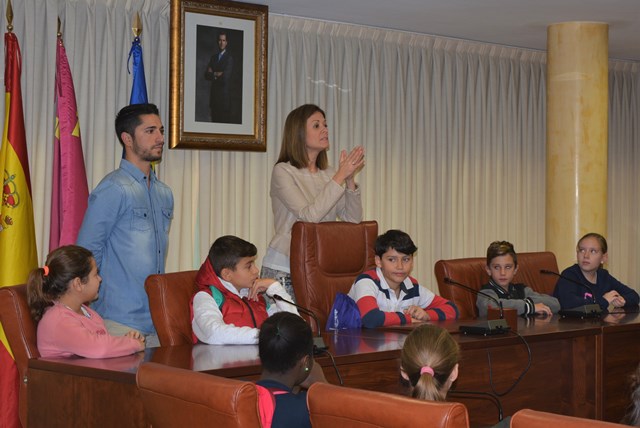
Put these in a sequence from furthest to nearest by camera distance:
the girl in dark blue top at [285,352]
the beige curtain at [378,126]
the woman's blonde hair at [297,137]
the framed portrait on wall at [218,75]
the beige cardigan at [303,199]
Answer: the framed portrait on wall at [218,75]
the beige curtain at [378,126]
the woman's blonde hair at [297,137]
the beige cardigan at [303,199]
the girl in dark blue top at [285,352]

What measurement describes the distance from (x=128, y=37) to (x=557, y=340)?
2.99 metres

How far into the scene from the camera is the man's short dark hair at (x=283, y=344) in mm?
2592

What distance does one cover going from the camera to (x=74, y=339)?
10.4 ft

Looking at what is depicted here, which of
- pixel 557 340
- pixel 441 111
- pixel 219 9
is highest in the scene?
pixel 219 9

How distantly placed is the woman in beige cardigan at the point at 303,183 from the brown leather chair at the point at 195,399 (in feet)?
7.66

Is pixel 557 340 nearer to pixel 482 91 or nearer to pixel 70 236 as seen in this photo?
pixel 70 236

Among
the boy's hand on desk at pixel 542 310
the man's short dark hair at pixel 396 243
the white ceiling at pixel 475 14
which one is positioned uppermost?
the white ceiling at pixel 475 14

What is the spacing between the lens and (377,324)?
163 inches

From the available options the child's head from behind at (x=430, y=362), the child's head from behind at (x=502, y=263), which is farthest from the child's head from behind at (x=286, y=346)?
the child's head from behind at (x=502, y=263)

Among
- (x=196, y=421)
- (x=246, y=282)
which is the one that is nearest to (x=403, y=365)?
(x=196, y=421)

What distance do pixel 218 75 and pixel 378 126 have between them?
1.44 metres

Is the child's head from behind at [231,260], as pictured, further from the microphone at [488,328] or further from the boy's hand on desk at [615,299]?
the boy's hand on desk at [615,299]

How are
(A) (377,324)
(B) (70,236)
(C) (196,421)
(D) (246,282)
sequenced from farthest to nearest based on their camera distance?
(B) (70,236)
(A) (377,324)
(D) (246,282)
(C) (196,421)

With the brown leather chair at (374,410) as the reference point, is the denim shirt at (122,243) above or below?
above
